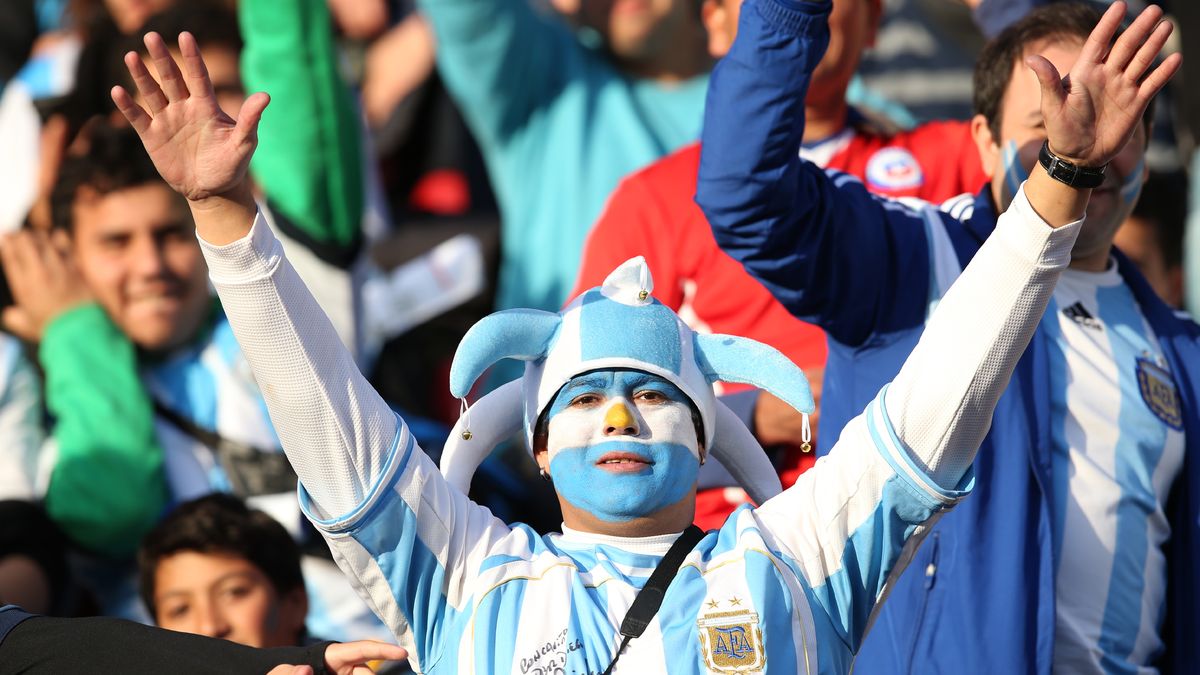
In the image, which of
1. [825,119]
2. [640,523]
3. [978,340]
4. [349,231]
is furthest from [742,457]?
[349,231]

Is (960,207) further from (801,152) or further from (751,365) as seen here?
(751,365)

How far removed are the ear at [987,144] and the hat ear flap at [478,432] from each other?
3.48ft

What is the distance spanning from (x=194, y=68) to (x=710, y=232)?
5.75 feet

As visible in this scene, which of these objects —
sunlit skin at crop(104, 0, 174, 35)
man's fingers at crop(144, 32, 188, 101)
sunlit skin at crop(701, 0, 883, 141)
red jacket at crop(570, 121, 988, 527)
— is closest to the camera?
man's fingers at crop(144, 32, 188, 101)

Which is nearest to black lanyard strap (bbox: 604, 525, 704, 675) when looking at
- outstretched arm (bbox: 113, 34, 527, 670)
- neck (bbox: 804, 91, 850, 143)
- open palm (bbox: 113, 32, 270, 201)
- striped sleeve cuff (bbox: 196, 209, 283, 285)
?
outstretched arm (bbox: 113, 34, 527, 670)

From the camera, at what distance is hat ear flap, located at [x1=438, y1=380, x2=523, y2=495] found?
9.68 feet

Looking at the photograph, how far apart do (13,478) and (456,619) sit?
→ 2.48m

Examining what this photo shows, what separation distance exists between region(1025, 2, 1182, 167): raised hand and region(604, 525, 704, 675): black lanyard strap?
2.62 feet

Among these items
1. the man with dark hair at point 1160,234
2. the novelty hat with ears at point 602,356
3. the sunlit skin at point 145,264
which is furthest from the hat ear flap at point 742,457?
the man with dark hair at point 1160,234

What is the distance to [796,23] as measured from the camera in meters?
2.99

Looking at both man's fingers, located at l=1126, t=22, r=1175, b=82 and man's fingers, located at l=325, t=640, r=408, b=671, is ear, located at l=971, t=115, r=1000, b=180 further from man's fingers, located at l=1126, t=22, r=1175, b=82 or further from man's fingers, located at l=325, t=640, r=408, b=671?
man's fingers, located at l=325, t=640, r=408, b=671

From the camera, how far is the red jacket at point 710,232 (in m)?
3.99

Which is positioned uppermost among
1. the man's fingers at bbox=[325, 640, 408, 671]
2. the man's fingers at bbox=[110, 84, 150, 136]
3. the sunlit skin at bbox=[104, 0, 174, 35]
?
the man's fingers at bbox=[110, 84, 150, 136]

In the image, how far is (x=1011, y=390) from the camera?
3.16 metres
